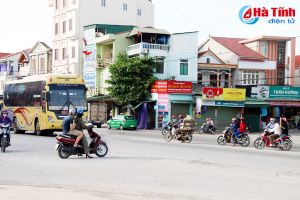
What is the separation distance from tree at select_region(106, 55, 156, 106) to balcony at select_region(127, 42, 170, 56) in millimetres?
1335

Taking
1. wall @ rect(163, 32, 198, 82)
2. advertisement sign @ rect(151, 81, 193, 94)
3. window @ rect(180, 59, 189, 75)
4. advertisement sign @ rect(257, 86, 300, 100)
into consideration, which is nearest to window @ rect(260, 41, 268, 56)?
wall @ rect(163, 32, 198, 82)

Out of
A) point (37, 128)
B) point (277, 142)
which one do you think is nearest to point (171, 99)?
point (37, 128)

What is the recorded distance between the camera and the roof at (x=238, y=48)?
5622 cm

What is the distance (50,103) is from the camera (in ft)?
92.0

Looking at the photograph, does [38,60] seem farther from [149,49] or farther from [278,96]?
[278,96]

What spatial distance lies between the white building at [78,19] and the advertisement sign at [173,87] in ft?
62.7

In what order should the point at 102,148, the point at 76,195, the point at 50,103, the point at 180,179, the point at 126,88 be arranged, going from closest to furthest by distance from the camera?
1. the point at 76,195
2. the point at 180,179
3. the point at 102,148
4. the point at 50,103
5. the point at 126,88

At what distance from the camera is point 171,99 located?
1816 inches

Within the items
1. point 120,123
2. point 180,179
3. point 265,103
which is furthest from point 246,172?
point 265,103

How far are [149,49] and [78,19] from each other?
1723cm

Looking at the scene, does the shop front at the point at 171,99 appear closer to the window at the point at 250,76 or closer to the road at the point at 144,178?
the window at the point at 250,76

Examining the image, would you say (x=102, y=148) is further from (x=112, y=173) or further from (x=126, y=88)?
(x=126, y=88)

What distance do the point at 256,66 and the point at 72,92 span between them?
3264 cm

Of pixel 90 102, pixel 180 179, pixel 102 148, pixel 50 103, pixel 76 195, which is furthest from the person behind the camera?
pixel 90 102
